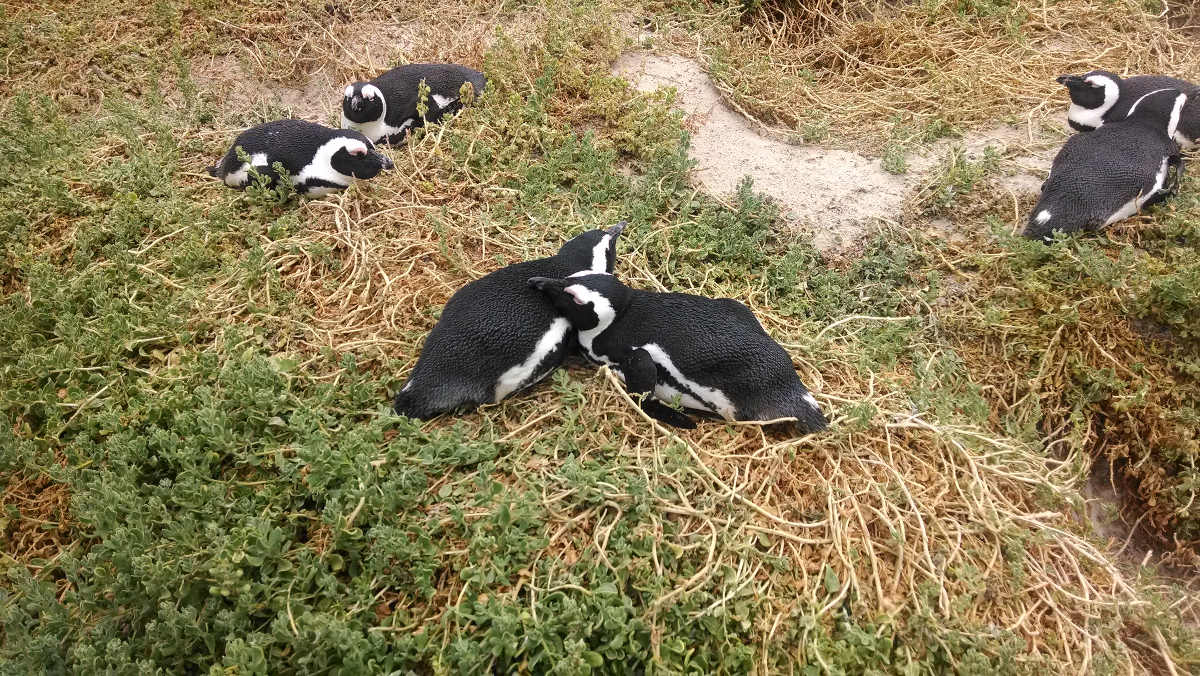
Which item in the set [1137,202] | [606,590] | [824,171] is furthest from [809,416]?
[1137,202]

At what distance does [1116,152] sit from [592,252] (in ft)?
9.15

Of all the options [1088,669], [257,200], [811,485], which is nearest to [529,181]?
[257,200]

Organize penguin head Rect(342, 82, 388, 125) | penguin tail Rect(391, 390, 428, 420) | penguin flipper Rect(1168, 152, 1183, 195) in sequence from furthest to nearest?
penguin head Rect(342, 82, 388, 125) < penguin flipper Rect(1168, 152, 1183, 195) < penguin tail Rect(391, 390, 428, 420)

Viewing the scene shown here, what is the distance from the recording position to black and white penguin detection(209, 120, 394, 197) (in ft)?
12.0

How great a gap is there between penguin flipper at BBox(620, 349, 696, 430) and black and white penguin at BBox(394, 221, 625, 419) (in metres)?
Result: 0.31

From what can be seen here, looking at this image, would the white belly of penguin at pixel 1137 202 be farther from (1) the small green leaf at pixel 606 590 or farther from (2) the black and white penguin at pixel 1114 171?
(1) the small green leaf at pixel 606 590

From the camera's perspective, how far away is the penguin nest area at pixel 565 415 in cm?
201

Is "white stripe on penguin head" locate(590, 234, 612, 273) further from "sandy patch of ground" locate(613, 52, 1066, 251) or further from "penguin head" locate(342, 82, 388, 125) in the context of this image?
"penguin head" locate(342, 82, 388, 125)

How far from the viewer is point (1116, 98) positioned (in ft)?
12.3

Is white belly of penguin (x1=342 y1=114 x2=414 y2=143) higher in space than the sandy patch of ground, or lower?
lower

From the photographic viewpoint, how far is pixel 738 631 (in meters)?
2.02

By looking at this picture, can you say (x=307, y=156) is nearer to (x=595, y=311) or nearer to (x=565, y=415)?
(x=595, y=311)

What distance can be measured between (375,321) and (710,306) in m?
1.55

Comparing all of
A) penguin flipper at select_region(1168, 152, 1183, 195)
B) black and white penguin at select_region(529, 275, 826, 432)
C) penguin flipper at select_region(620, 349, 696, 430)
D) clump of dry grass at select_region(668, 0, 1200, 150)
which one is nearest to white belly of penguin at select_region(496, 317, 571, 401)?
black and white penguin at select_region(529, 275, 826, 432)
